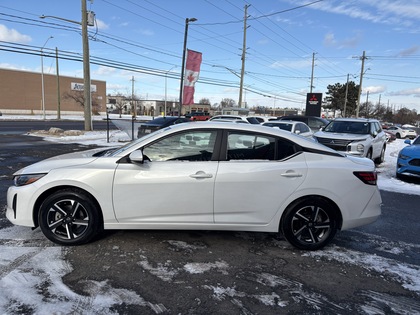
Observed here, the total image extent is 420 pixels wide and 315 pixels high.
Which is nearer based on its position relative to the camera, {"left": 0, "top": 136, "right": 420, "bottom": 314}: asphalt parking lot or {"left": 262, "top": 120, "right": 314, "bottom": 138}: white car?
{"left": 0, "top": 136, "right": 420, "bottom": 314}: asphalt parking lot

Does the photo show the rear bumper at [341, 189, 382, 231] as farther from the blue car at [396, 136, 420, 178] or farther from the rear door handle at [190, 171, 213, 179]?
the blue car at [396, 136, 420, 178]

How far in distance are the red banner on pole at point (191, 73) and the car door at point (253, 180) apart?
20.5m

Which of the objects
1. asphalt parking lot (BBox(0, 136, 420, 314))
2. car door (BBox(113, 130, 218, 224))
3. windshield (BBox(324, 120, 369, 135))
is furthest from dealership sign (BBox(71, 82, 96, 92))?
car door (BBox(113, 130, 218, 224))

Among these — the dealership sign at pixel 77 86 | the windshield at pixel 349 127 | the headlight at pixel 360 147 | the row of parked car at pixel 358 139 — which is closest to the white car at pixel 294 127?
the row of parked car at pixel 358 139

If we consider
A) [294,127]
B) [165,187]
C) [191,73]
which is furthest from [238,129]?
[191,73]

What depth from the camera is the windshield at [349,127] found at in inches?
Answer: 449

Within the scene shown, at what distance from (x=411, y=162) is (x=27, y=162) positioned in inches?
445

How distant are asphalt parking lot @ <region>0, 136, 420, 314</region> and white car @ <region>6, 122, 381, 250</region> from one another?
0.32 m

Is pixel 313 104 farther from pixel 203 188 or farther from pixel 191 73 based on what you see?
pixel 203 188

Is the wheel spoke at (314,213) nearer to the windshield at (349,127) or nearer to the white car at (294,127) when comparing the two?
the windshield at (349,127)

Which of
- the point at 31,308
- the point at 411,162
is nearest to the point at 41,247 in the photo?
the point at 31,308

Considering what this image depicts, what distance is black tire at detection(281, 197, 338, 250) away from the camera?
388 cm

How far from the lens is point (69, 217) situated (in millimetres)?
3820

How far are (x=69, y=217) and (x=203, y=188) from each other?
1.67 metres
